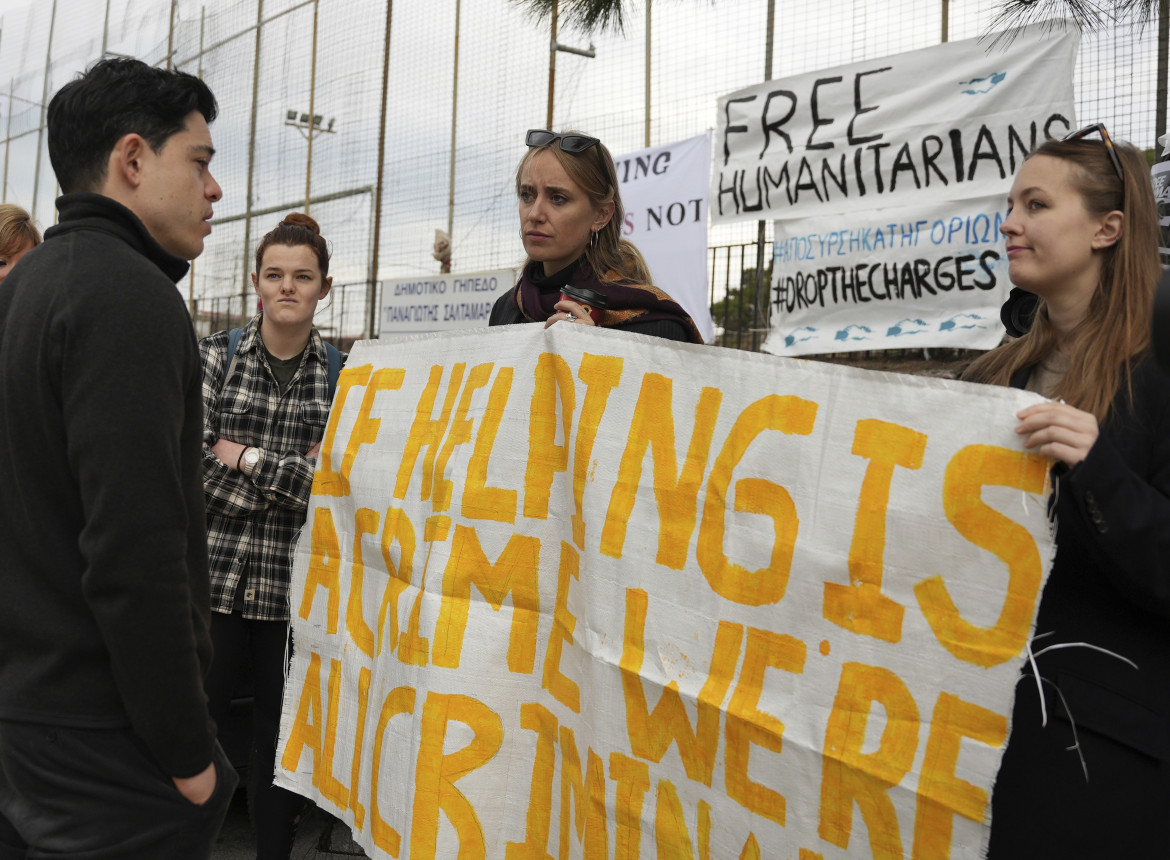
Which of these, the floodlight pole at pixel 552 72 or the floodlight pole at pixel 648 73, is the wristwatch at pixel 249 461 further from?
the floodlight pole at pixel 552 72

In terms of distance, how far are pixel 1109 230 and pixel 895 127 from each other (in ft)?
14.7

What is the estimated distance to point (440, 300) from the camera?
920 centimetres

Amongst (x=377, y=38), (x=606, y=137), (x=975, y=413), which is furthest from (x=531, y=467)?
(x=377, y=38)

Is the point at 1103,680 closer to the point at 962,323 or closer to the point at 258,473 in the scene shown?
the point at 258,473

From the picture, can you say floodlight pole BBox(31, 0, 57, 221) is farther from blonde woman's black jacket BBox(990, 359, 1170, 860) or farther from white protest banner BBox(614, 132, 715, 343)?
blonde woman's black jacket BBox(990, 359, 1170, 860)

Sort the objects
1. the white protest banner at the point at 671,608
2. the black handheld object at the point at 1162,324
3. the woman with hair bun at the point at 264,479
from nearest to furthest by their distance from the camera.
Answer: the black handheld object at the point at 1162,324 → the white protest banner at the point at 671,608 → the woman with hair bun at the point at 264,479

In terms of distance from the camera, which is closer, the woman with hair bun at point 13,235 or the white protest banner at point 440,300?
the woman with hair bun at point 13,235

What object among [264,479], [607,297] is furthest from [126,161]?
[264,479]

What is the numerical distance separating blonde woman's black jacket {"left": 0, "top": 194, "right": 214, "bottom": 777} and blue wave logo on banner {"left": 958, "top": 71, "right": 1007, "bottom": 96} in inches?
204

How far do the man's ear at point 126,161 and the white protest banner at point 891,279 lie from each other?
4.88m

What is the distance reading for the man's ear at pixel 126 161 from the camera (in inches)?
66.4

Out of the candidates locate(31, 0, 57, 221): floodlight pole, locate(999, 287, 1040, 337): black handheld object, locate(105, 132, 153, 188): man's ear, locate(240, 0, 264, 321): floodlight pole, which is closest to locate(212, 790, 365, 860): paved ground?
locate(105, 132, 153, 188): man's ear

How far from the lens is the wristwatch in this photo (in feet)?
9.42

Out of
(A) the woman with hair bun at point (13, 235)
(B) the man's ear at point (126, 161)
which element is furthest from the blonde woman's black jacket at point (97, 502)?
(A) the woman with hair bun at point (13, 235)
